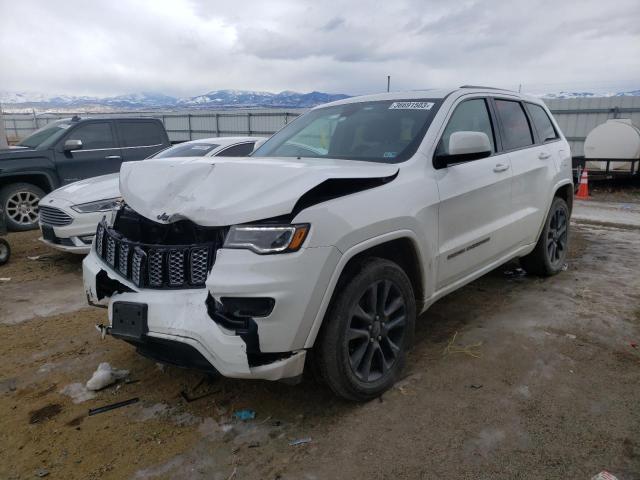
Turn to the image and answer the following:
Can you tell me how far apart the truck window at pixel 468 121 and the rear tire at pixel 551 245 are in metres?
1.46

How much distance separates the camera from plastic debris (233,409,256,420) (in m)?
2.84

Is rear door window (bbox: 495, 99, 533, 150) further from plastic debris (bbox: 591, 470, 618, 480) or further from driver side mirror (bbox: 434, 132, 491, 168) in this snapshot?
plastic debris (bbox: 591, 470, 618, 480)

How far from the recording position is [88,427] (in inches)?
109

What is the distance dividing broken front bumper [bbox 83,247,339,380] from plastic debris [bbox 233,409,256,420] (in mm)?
538

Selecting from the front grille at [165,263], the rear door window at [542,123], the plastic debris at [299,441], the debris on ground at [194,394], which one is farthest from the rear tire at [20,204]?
the rear door window at [542,123]

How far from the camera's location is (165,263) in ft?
8.70

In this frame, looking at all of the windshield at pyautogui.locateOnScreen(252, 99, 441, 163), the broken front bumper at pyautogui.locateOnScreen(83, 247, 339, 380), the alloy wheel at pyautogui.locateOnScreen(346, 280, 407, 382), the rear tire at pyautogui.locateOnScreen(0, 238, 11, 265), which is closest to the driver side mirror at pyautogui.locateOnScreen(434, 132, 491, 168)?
the windshield at pyautogui.locateOnScreen(252, 99, 441, 163)

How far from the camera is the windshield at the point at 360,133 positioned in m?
3.38

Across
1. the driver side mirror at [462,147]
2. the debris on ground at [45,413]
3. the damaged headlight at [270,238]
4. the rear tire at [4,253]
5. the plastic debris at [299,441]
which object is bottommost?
the plastic debris at [299,441]

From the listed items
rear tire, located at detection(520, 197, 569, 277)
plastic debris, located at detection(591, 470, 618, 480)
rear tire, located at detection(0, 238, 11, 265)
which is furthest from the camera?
rear tire, located at detection(0, 238, 11, 265)

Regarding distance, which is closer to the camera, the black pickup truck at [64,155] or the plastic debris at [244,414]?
the plastic debris at [244,414]

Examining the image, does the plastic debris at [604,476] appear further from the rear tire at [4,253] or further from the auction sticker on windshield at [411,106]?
the rear tire at [4,253]

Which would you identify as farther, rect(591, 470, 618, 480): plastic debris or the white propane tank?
the white propane tank

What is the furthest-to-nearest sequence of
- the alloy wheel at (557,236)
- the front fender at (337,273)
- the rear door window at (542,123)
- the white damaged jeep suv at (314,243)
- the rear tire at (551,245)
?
1. the alloy wheel at (557,236)
2. the rear tire at (551,245)
3. the rear door window at (542,123)
4. the front fender at (337,273)
5. the white damaged jeep suv at (314,243)
